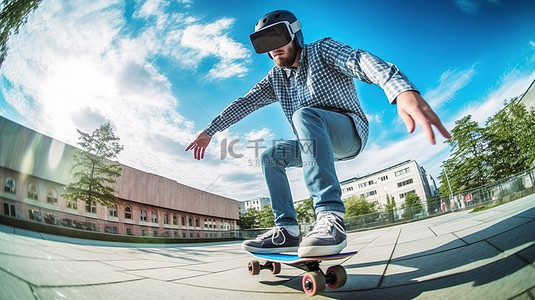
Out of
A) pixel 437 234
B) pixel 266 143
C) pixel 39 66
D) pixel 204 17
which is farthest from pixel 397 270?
pixel 39 66

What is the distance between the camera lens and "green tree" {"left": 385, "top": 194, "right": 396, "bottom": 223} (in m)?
1.11

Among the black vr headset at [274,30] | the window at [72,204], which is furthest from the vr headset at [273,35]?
the window at [72,204]

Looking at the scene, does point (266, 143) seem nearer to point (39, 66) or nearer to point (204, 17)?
point (204, 17)

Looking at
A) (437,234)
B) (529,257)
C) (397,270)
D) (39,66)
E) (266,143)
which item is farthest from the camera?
(39,66)

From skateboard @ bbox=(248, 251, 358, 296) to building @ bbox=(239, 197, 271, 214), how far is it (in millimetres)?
223

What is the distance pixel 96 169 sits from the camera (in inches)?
44.7

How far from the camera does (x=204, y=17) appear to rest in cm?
108

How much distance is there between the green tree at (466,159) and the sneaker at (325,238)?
0.40m

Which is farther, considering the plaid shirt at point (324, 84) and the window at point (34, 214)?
the window at point (34, 214)

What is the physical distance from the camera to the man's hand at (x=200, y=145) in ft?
3.53

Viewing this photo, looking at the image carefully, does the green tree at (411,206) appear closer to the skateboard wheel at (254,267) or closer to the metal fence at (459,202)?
the metal fence at (459,202)

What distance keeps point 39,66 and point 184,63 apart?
68 cm

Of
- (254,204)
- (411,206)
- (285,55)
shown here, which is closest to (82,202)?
(254,204)

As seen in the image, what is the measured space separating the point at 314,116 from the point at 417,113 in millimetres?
449
